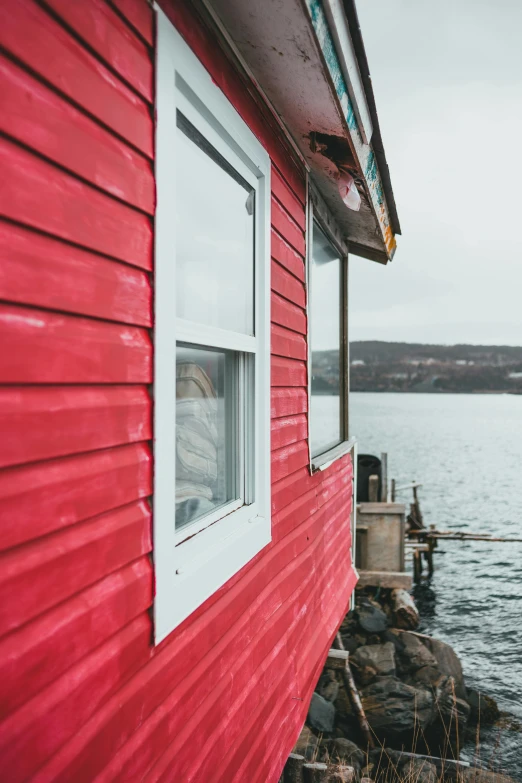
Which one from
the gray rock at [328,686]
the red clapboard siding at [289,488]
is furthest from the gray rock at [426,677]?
the red clapboard siding at [289,488]

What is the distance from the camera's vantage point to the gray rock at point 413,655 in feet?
28.6

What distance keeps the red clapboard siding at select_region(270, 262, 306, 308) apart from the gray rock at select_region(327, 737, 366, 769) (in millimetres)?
5219

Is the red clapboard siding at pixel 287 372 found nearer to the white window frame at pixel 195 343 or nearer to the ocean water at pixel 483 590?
the white window frame at pixel 195 343

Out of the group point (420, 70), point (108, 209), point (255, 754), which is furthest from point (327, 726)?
point (420, 70)

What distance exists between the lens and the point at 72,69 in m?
1.33

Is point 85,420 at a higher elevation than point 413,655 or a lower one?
higher

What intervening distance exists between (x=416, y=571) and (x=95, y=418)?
18290 mm

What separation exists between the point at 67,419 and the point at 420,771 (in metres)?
6.35

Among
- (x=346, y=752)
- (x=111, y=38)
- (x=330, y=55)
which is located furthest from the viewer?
(x=346, y=752)

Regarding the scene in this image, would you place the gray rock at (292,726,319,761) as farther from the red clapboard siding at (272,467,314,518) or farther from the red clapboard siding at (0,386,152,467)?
the red clapboard siding at (0,386,152,467)

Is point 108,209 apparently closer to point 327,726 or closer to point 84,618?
point 84,618

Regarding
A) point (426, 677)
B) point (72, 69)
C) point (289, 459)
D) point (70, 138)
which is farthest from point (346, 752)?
point (72, 69)

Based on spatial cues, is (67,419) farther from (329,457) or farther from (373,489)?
(373,489)

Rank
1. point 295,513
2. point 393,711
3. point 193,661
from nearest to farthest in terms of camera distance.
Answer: point 193,661, point 295,513, point 393,711
